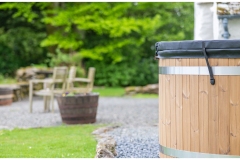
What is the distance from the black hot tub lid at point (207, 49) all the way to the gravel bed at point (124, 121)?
1662 millimetres

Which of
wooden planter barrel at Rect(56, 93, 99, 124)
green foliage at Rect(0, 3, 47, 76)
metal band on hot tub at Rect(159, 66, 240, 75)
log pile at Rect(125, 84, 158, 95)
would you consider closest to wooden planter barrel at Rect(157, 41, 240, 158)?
metal band on hot tub at Rect(159, 66, 240, 75)

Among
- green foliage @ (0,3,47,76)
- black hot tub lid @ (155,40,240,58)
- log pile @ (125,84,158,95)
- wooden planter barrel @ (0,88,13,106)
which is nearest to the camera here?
black hot tub lid @ (155,40,240,58)

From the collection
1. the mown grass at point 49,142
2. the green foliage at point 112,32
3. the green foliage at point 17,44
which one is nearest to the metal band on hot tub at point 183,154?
the mown grass at point 49,142

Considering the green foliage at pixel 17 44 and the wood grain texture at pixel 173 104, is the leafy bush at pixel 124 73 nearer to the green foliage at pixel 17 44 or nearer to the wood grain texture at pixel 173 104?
the green foliage at pixel 17 44

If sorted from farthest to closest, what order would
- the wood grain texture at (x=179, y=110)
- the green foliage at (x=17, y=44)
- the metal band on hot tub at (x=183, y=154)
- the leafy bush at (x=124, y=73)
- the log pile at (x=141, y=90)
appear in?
the green foliage at (x=17, y=44) < the leafy bush at (x=124, y=73) < the log pile at (x=141, y=90) < the wood grain texture at (x=179, y=110) < the metal band on hot tub at (x=183, y=154)

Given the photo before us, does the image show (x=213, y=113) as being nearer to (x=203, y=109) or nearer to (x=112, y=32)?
(x=203, y=109)

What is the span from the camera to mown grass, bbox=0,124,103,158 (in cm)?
636

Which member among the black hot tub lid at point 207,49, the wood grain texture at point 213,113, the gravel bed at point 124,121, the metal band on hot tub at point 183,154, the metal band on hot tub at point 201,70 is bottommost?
the gravel bed at point 124,121

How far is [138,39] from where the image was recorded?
22453 mm

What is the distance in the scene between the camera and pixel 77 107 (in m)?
9.75

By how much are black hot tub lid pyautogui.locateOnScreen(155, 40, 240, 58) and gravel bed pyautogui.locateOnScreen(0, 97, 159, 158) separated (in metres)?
1.66

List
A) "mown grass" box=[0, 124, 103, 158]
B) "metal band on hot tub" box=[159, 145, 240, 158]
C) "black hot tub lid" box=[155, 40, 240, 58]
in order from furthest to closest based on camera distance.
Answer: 1. "mown grass" box=[0, 124, 103, 158]
2. "metal band on hot tub" box=[159, 145, 240, 158]
3. "black hot tub lid" box=[155, 40, 240, 58]

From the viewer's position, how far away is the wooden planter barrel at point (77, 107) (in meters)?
9.68

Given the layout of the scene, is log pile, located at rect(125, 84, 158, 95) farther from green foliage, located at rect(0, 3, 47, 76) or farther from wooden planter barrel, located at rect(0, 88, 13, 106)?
green foliage, located at rect(0, 3, 47, 76)
